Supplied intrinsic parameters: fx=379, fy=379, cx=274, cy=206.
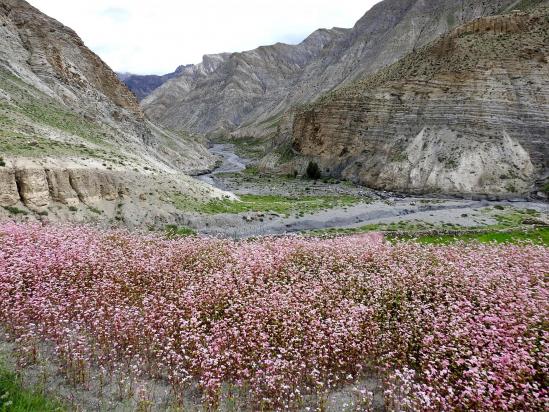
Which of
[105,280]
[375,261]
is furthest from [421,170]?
[105,280]

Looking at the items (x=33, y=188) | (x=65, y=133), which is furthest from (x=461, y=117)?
(x=33, y=188)

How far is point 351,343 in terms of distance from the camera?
10406 millimetres

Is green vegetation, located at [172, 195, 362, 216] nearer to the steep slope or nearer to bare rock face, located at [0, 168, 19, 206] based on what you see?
bare rock face, located at [0, 168, 19, 206]

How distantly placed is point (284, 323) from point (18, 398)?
613cm

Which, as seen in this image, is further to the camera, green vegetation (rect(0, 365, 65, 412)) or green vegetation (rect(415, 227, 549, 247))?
green vegetation (rect(415, 227, 549, 247))

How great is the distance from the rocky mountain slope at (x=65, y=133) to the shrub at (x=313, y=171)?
38.0m

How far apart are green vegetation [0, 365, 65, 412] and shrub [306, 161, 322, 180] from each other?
8309 cm

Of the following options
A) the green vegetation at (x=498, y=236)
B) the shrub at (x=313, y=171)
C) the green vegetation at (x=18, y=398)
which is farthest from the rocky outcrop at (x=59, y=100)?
the shrub at (x=313, y=171)

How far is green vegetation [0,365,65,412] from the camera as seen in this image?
702cm

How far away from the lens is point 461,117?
6894 cm

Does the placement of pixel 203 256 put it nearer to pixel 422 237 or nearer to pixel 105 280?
pixel 105 280

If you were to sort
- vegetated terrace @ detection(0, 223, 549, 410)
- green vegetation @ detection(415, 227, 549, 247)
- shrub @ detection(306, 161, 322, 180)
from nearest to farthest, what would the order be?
vegetated terrace @ detection(0, 223, 549, 410), green vegetation @ detection(415, 227, 549, 247), shrub @ detection(306, 161, 322, 180)

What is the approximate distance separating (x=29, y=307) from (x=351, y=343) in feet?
31.4

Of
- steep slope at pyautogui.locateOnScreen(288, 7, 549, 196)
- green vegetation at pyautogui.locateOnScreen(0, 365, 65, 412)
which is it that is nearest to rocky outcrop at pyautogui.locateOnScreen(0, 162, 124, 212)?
green vegetation at pyautogui.locateOnScreen(0, 365, 65, 412)
